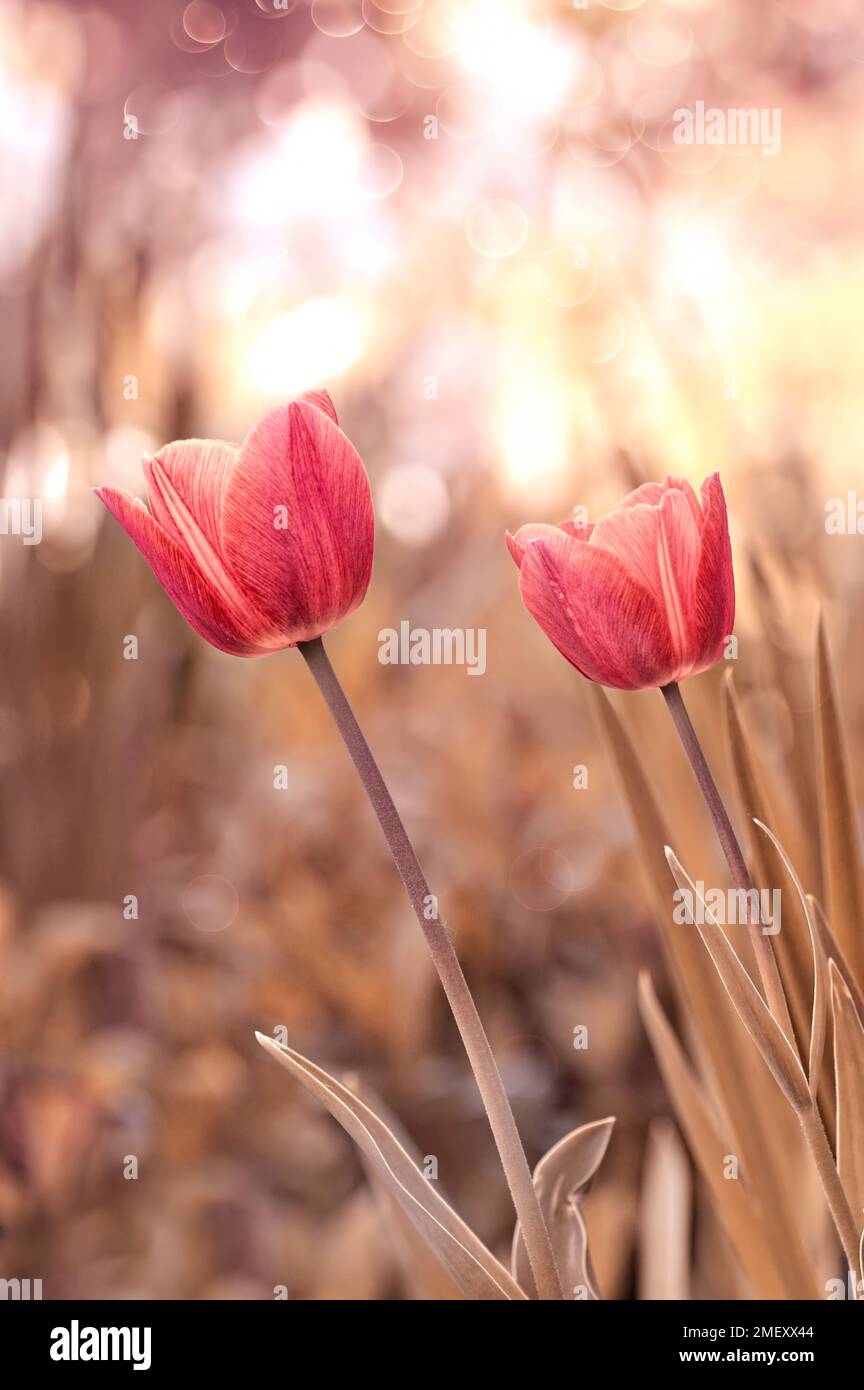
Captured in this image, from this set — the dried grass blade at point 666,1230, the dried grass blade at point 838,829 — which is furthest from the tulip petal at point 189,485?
the dried grass blade at point 666,1230

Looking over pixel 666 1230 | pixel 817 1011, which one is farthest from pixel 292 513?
pixel 666 1230

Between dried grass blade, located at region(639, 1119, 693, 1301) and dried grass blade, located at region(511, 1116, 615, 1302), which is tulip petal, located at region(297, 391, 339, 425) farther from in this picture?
dried grass blade, located at region(639, 1119, 693, 1301)

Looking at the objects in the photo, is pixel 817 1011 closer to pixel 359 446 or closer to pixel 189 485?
pixel 189 485

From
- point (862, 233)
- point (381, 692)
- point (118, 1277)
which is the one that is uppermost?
point (862, 233)

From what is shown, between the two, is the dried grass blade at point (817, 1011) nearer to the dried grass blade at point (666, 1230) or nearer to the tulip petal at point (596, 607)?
the tulip petal at point (596, 607)

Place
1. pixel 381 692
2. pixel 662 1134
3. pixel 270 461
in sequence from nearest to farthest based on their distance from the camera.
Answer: pixel 270 461 → pixel 662 1134 → pixel 381 692
